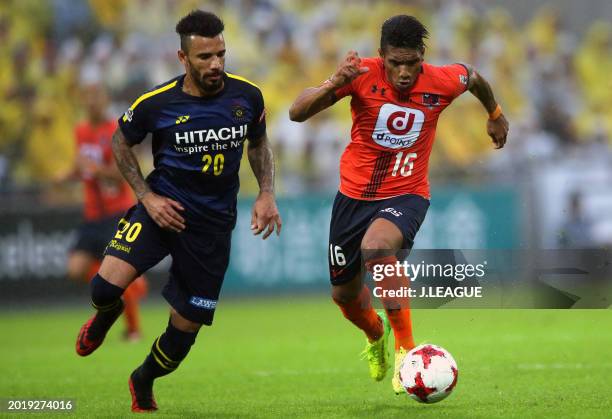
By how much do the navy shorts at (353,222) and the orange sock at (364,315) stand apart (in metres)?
0.19

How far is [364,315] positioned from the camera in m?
7.79

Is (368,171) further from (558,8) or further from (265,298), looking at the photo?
(558,8)

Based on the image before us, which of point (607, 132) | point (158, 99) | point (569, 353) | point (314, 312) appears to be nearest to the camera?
point (158, 99)

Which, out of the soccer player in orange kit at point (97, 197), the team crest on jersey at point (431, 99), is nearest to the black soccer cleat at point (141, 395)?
the team crest on jersey at point (431, 99)

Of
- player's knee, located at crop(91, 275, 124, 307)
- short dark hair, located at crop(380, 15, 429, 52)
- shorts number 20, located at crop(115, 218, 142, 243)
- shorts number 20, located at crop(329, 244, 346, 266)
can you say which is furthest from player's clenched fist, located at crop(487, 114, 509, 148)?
player's knee, located at crop(91, 275, 124, 307)

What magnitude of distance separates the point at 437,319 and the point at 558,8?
1299cm

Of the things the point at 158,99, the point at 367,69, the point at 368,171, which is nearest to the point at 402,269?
the point at 368,171

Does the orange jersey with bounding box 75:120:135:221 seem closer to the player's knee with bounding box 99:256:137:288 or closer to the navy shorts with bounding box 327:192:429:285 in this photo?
the navy shorts with bounding box 327:192:429:285

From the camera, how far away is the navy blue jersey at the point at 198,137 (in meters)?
6.79

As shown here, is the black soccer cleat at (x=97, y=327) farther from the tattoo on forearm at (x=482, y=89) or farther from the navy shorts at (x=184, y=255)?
the tattoo on forearm at (x=482, y=89)

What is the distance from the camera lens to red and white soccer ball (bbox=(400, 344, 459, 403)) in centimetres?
649

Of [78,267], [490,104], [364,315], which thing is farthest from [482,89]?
[78,267]

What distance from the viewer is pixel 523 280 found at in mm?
7789

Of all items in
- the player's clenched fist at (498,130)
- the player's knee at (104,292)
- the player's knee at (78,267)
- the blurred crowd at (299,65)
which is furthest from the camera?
the blurred crowd at (299,65)
